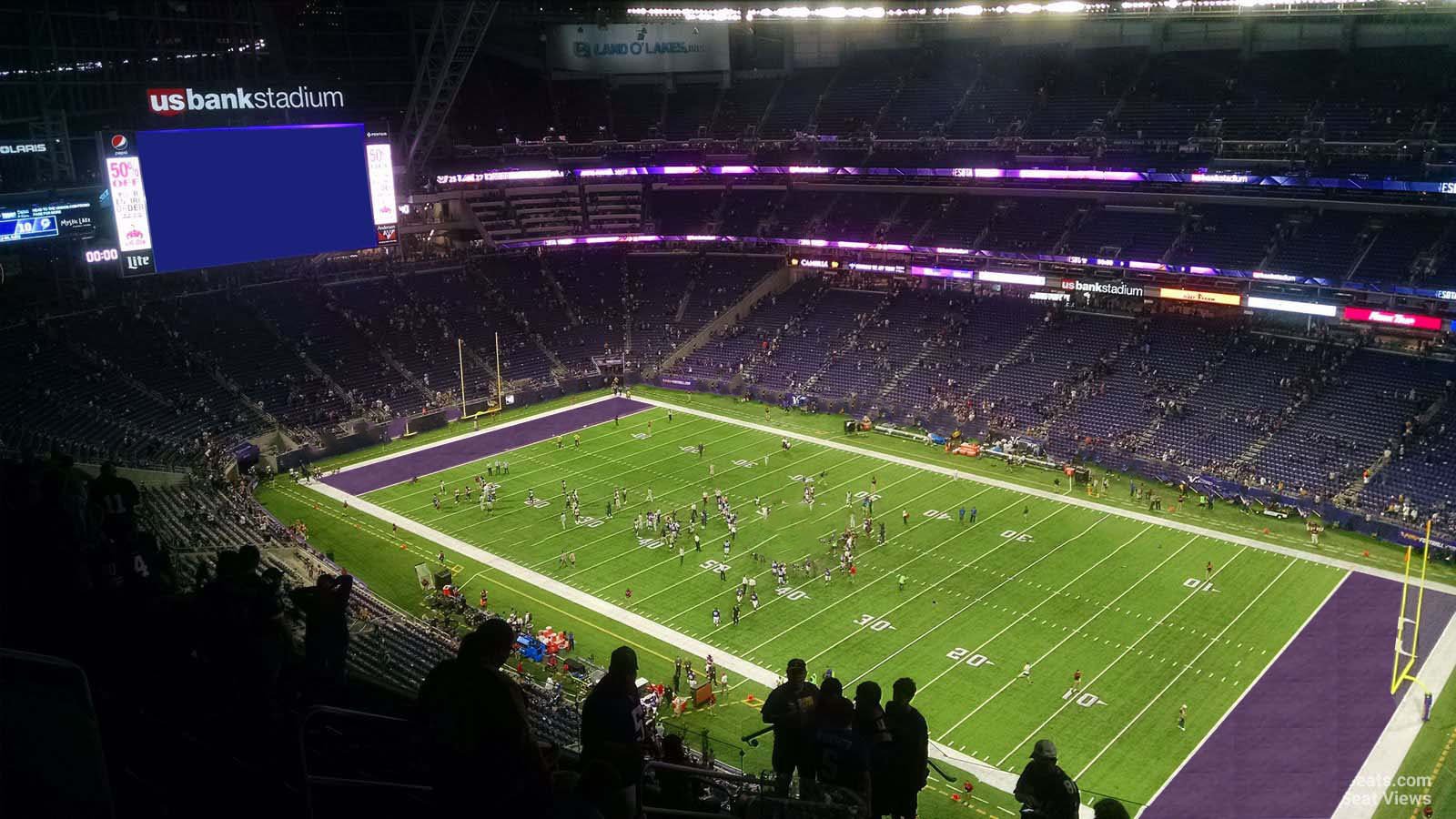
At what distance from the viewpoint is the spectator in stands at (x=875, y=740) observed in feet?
28.9

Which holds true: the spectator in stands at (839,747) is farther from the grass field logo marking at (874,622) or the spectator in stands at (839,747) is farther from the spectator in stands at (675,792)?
the grass field logo marking at (874,622)

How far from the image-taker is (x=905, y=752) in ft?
29.5

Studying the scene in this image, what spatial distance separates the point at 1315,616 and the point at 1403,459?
11888mm

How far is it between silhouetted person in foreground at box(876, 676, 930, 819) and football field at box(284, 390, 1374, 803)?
1597 centimetres

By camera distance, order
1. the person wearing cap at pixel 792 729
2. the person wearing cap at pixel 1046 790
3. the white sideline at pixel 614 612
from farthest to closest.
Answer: the white sideline at pixel 614 612 → the person wearing cap at pixel 792 729 → the person wearing cap at pixel 1046 790

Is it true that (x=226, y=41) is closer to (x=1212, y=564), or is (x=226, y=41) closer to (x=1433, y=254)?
(x=1212, y=564)

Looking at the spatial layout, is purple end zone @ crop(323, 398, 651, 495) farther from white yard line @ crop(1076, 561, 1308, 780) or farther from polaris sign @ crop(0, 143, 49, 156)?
white yard line @ crop(1076, 561, 1308, 780)

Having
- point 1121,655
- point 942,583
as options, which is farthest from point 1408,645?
point 942,583

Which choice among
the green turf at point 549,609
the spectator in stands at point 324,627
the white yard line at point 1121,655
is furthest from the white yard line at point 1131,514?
the spectator in stands at point 324,627

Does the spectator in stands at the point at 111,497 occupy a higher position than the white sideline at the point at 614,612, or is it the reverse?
the spectator in stands at the point at 111,497

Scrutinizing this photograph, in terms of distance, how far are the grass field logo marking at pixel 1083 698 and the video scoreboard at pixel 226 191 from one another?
39290mm

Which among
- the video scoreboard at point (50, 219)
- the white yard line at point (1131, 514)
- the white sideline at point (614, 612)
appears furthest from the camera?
the video scoreboard at point (50, 219)

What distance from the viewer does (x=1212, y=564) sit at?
34.8m

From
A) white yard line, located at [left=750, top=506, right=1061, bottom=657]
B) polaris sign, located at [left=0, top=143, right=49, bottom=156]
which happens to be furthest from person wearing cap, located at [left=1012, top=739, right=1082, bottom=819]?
polaris sign, located at [left=0, top=143, right=49, bottom=156]
